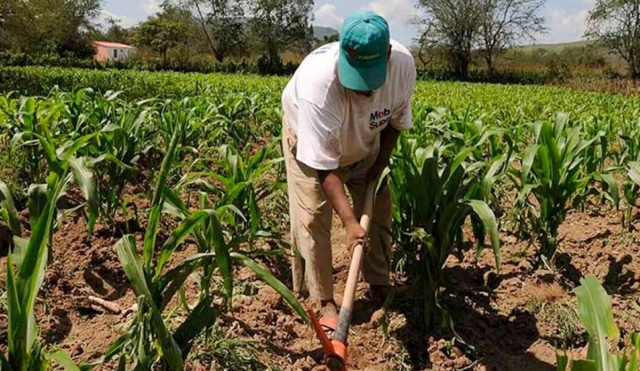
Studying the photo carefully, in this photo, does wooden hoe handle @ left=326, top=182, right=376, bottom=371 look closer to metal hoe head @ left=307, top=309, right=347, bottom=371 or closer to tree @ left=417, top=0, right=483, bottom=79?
metal hoe head @ left=307, top=309, right=347, bottom=371

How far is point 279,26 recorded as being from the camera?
164ft

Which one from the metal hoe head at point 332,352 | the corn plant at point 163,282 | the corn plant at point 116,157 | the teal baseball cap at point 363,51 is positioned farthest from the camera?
the corn plant at point 116,157

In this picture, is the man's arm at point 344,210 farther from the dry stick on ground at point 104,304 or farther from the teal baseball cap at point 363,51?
the dry stick on ground at point 104,304

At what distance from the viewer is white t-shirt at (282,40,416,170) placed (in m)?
2.21

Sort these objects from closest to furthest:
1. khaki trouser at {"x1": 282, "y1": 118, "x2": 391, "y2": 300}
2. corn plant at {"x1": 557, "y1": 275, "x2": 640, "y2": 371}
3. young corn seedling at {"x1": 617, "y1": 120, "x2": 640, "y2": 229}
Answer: corn plant at {"x1": 557, "y1": 275, "x2": 640, "y2": 371} < khaki trouser at {"x1": 282, "y1": 118, "x2": 391, "y2": 300} < young corn seedling at {"x1": 617, "y1": 120, "x2": 640, "y2": 229}

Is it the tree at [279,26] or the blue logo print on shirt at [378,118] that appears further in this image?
the tree at [279,26]

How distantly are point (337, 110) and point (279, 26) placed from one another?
4950 cm

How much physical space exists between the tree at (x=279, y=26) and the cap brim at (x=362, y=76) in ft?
157

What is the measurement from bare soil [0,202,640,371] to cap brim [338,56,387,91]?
3.36ft

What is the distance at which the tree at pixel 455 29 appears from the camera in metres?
43.8

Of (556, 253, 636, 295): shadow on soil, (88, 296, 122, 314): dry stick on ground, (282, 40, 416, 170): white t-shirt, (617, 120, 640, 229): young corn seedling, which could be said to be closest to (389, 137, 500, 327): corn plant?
(282, 40, 416, 170): white t-shirt

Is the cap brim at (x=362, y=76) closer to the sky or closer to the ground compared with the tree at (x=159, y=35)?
closer to the ground

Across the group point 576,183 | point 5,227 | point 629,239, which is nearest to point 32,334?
point 5,227

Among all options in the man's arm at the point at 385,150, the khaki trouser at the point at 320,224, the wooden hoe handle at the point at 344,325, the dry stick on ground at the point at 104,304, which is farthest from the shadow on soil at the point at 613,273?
the dry stick on ground at the point at 104,304
